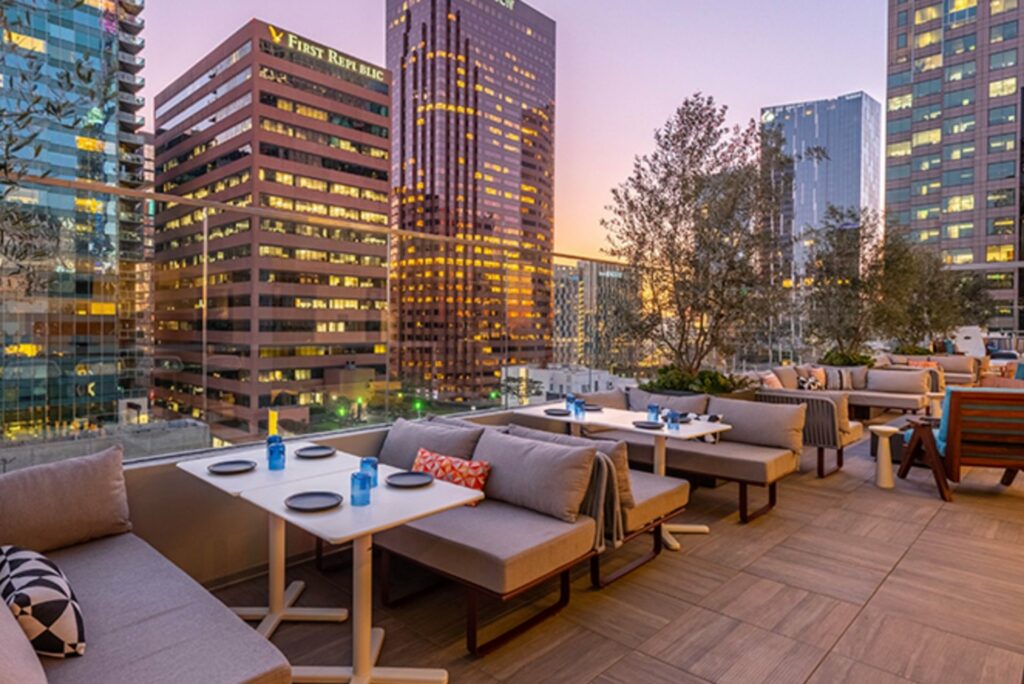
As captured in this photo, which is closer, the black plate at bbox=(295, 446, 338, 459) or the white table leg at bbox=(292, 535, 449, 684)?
the white table leg at bbox=(292, 535, 449, 684)

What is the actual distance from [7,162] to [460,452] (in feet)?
7.87

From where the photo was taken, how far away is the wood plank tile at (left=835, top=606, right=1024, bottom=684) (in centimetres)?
220

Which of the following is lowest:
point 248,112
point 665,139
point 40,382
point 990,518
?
point 990,518

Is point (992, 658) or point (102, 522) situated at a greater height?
point (102, 522)

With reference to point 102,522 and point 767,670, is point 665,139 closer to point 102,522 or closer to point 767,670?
point 767,670

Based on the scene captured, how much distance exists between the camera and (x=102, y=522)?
2363 millimetres

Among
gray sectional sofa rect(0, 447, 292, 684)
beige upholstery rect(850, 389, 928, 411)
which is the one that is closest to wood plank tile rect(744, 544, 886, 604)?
gray sectional sofa rect(0, 447, 292, 684)

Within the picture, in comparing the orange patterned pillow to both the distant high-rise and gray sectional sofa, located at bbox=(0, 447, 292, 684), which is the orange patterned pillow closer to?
gray sectional sofa, located at bbox=(0, 447, 292, 684)

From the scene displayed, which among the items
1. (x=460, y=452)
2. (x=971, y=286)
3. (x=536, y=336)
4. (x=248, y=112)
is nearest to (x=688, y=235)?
(x=536, y=336)

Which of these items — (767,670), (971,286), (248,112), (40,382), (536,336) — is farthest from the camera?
(248,112)

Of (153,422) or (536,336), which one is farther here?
(536,336)

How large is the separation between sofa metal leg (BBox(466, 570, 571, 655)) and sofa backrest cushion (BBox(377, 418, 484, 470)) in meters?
0.92

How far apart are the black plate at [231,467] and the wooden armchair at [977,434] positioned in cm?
532

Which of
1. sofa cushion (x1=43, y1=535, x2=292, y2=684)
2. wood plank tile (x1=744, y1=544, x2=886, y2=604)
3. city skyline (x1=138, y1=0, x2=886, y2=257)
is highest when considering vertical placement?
city skyline (x1=138, y1=0, x2=886, y2=257)
